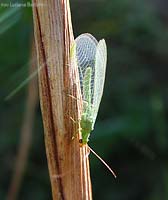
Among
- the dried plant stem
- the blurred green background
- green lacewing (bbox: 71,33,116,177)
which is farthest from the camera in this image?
the blurred green background

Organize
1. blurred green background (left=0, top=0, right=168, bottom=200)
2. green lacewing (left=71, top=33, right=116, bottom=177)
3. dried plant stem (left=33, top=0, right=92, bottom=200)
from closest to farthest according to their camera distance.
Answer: dried plant stem (left=33, top=0, right=92, bottom=200) < green lacewing (left=71, top=33, right=116, bottom=177) < blurred green background (left=0, top=0, right=168, bottom=200)

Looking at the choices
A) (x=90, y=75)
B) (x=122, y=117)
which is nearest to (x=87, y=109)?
(x=90, y=75)

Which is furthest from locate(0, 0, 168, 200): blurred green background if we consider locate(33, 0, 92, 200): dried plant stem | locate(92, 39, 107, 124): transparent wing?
locate(33, 0, 92, 200): dried plant stem

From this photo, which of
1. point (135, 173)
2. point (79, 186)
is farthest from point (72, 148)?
point (135, 173)

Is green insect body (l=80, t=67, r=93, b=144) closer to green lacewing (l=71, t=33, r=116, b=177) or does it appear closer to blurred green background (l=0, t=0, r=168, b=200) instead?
green lacewing (l=71, t=33, r=116, b=177)

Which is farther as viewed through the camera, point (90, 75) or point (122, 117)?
point (122, 117)

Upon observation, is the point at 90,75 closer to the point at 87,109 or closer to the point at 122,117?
the point at 87,109

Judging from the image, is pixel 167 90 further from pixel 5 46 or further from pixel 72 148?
pixel 72 148
